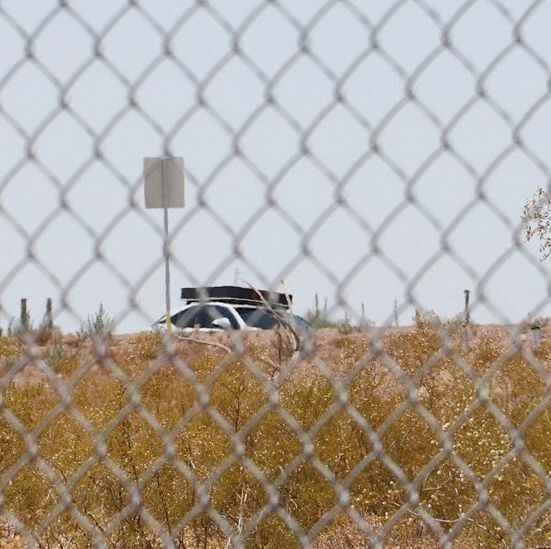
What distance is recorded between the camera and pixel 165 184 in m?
2.43

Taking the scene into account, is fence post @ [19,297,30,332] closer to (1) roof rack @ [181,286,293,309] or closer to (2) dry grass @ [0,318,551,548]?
(1) roof rack @ [181,286,293,309]

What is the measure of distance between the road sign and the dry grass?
142 inches

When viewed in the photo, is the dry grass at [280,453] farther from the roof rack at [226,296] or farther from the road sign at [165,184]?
the road sign at [165,184]

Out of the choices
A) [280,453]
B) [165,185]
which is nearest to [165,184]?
[165,185]

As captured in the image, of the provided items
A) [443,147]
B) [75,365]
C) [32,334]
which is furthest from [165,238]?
[75,365]

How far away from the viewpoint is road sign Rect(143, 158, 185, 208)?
95.0 inches

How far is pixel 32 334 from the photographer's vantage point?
101 inches

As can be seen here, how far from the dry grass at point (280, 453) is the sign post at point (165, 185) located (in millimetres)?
3594

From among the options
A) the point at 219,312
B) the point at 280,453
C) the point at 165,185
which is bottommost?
the point at 280,453

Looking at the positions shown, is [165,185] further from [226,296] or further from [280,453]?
[280,453]

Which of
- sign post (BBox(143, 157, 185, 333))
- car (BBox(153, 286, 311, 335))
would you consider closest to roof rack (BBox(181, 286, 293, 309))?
car (BBox(153, 286, 311, 335))

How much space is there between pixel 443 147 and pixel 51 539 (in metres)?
4.99

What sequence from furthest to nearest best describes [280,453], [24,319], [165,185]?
[280,453] < [24,319] < [165,185]

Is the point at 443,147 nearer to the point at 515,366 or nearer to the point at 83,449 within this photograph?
the point at 83,449
